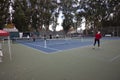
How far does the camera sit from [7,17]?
1400 inches

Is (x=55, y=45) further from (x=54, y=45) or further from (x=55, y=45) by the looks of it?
(x=54, y=45)

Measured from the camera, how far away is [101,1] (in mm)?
44469

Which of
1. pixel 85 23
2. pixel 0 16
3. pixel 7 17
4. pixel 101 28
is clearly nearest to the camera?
pixel 0 16

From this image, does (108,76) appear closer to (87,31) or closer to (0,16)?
(0,16)

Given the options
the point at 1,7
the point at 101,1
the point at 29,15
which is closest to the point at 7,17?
the point at 1,7

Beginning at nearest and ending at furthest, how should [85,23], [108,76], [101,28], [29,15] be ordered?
[108,76], [29,15], [101,28], [85,23]

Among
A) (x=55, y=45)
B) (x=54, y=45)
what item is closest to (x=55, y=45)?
(x=55, y=45)

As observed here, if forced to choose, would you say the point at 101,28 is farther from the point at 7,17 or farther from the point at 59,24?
the point at 7,17

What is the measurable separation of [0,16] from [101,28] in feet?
89.5

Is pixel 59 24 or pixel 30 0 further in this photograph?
pixel 59 24

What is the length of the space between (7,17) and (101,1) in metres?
26.5

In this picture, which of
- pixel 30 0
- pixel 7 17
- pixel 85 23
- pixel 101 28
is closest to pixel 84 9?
pixel 85 23

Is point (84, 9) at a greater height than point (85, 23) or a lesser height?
greater

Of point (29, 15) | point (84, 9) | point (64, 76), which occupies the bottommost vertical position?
point (64, 76)
